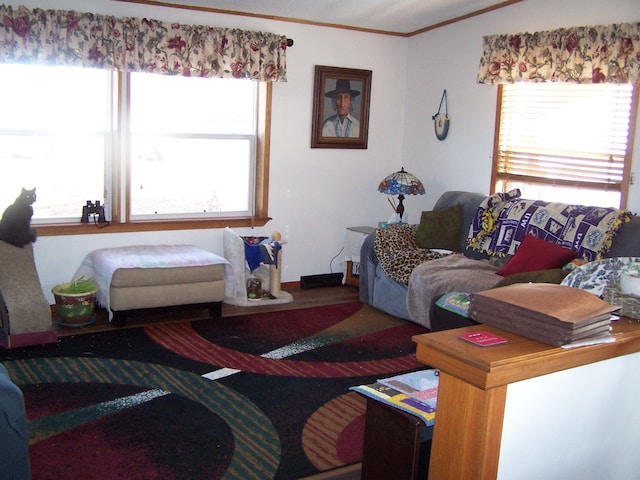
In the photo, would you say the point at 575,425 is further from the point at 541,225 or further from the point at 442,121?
the point at 442,121

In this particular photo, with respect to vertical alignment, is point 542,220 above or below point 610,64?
below

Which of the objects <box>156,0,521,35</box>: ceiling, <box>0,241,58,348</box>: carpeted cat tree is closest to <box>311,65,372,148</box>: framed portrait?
<box>156,0,521,35</box>: ceiling

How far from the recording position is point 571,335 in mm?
1563

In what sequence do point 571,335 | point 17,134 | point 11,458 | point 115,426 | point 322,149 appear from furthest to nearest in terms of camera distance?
point 322,149, point 17,134, point 115,426, point 11,458, point 571,335

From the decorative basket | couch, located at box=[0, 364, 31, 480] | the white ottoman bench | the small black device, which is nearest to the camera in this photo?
the decorative basket

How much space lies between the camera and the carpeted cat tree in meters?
4.10

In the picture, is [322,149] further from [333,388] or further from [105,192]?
[333,388]

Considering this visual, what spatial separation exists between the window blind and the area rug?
4.99 ft

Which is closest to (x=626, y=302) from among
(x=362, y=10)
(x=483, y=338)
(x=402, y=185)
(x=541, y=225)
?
(x=483, y=338)

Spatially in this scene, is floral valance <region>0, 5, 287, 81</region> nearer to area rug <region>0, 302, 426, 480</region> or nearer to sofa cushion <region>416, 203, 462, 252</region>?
sofa cushion <region>416, 203, 462, 252</region>

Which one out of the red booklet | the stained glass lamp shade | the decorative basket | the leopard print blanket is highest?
the stained glass lamp shade

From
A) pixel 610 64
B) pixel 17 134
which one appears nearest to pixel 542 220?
pixel 610 64

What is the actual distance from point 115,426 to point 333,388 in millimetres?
1180

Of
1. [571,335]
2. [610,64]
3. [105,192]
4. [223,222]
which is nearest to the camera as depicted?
[571,335]
